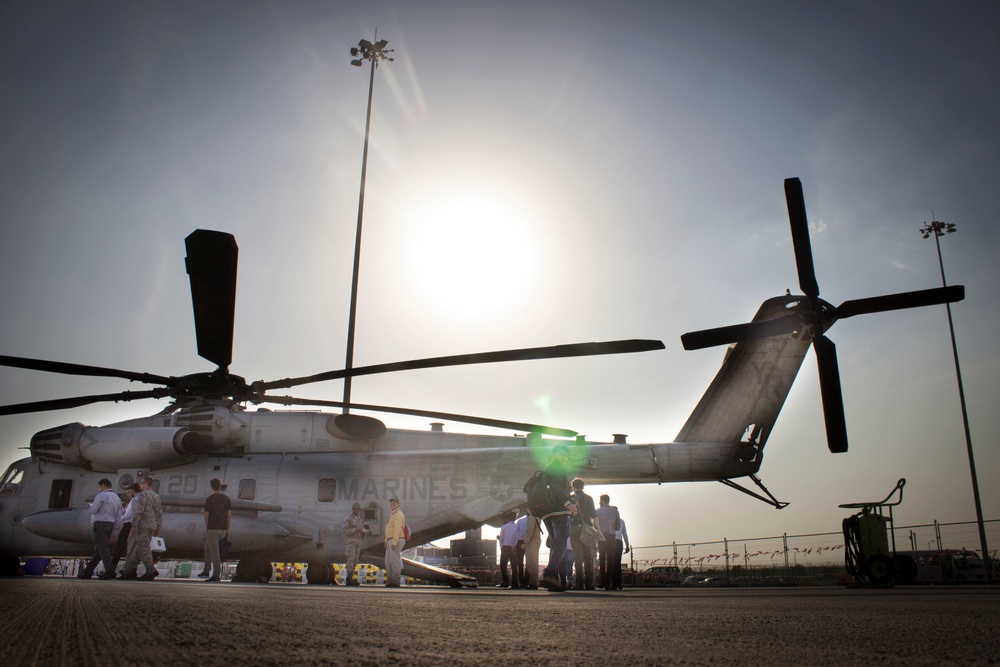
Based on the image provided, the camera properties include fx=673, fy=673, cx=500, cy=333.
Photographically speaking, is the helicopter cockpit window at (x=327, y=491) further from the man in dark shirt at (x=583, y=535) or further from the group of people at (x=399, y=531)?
the man in dark shirt at (x=583, y=535)

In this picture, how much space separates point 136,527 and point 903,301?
40.7 feet

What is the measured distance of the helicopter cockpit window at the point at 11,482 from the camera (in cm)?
1539

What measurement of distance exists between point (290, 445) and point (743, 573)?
1930 centimetres

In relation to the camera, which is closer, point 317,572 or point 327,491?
point 317,572

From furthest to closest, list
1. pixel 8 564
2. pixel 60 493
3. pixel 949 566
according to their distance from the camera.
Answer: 1. pixel 949 566
2. pixel 8 564
3. pixel 60 493

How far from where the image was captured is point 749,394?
1485 cm

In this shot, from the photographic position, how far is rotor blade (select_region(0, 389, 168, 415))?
9648mm

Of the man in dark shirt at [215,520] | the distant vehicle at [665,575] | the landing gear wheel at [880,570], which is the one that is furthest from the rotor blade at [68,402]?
the distant vehicle at [665,575]

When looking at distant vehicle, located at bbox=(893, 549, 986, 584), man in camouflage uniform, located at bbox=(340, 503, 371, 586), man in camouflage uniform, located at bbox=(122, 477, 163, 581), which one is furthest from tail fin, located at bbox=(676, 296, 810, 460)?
distant vehicle, located at bbox=(893, 549, 986, 584)

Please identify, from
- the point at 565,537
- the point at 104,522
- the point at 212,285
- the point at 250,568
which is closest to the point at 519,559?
the point at 565,537

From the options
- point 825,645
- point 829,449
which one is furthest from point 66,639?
point 829,449

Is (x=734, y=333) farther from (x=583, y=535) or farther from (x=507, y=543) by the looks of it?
(x=507, y=543)

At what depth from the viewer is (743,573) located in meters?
26.2

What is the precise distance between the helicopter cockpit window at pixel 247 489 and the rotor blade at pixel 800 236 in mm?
11742
